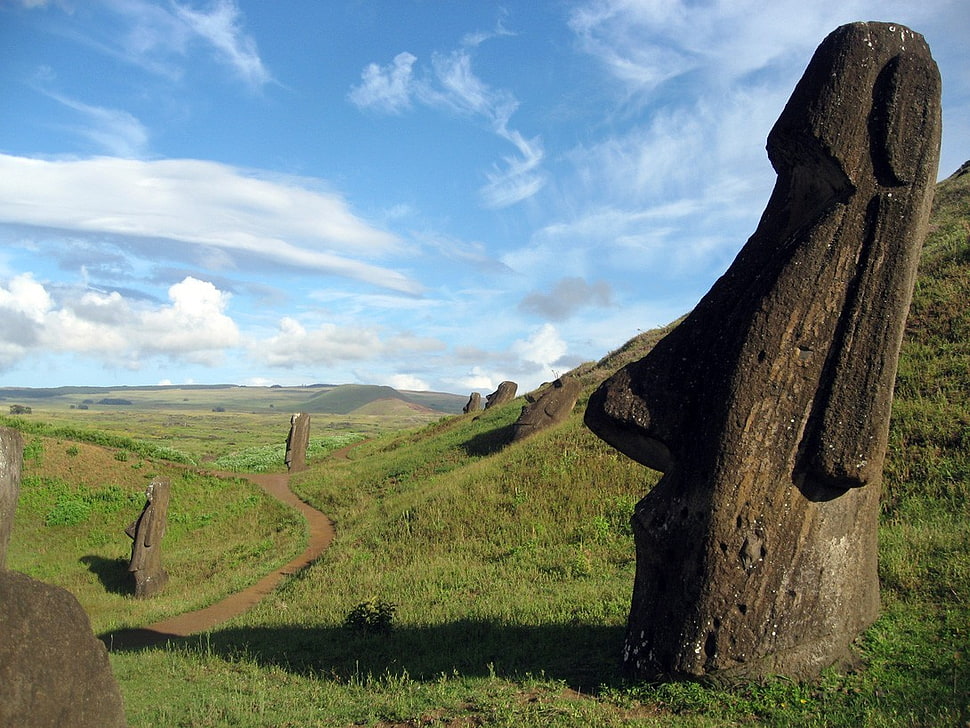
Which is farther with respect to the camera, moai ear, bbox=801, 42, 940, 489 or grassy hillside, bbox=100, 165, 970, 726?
moai ear, bbox=801, 42, 940, 489

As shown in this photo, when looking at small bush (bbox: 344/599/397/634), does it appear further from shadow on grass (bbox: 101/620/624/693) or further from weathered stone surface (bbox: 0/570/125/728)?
weathered stone surface (bbox: 0/570/125/728)

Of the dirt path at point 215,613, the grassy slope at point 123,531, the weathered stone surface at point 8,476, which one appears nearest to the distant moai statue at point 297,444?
the grassy slope at point 123,531

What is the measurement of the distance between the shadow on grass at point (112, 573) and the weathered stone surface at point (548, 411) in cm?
1321

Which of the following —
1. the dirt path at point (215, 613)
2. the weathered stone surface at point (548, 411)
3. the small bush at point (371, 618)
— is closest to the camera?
the small bush at point (371, 618)

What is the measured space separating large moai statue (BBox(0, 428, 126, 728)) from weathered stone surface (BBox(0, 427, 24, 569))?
4381 mm

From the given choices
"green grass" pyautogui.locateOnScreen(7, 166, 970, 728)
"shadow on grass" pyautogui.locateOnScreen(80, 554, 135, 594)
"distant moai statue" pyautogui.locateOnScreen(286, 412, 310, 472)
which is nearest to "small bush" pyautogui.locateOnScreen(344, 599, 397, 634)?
"green grass" pyautogui.locateOnScreen(7, 166, 970, 728)

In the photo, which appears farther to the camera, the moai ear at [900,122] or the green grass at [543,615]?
the moai ear at [900,122]

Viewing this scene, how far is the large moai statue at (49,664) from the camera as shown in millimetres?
4062

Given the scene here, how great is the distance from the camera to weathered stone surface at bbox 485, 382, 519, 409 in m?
44.7

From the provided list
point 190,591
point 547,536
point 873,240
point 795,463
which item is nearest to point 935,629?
point 795,463

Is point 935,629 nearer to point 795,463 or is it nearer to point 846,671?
point 846,671

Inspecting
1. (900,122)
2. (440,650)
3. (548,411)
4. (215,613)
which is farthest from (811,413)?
(548,411)

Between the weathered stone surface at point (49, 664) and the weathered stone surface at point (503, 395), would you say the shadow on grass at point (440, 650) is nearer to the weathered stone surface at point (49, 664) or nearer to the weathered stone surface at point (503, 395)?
the weathered stone surface at point (49, 664)

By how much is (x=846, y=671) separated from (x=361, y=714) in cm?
425
